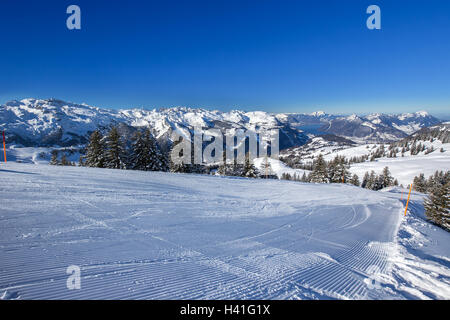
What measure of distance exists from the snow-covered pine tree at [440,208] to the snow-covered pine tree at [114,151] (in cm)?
3677

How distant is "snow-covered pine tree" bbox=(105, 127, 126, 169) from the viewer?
27.6 meters

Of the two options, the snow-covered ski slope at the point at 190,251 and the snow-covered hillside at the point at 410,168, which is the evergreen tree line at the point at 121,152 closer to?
the snow-covered ski slope at the point at 190,251

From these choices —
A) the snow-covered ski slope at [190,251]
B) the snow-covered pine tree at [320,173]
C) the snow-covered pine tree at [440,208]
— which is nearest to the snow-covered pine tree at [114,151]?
the snow-covered ski slope at [190,251]

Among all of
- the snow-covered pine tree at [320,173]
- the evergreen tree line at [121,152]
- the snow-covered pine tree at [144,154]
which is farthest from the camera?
the snow-covered pine tree at [320,173]

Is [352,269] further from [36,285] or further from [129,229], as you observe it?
[36,285]

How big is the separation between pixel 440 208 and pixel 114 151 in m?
38.4

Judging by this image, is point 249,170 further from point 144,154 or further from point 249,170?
point 144,154

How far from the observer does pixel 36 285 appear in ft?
12.6

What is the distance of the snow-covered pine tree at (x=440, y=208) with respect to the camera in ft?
62.4

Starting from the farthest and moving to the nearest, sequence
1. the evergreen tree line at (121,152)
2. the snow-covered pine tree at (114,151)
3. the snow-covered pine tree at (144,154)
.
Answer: the snow-covered pine tree at (144,154) → the evergreen tree line at (121,152) → the snow-covered pine tree at (114,151)

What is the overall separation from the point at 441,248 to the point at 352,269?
6968mm

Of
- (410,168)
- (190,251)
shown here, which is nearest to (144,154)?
(190,251)
